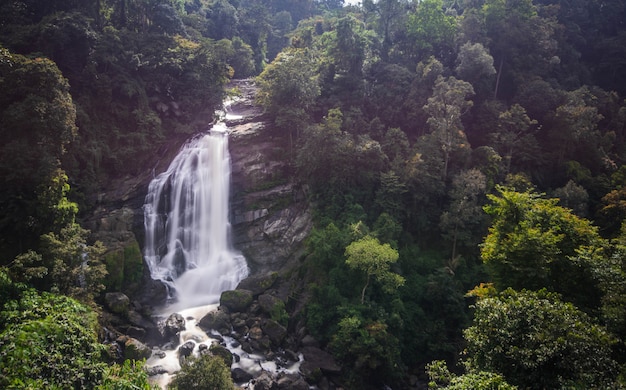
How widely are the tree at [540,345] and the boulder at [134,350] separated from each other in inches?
563

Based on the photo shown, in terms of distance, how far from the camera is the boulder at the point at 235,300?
22312mm

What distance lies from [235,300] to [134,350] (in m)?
5.90

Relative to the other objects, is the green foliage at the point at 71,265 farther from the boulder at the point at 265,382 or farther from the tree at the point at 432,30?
the tree at the point at 432,30

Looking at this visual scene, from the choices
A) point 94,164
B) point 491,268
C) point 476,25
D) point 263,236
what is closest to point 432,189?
point 491,268

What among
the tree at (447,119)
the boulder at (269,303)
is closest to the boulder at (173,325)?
the boulder at (269,303)

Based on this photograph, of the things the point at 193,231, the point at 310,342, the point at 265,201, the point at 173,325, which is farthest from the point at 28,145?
the point at 310,342

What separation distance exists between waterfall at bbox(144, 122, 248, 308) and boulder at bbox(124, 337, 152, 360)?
15.8ft

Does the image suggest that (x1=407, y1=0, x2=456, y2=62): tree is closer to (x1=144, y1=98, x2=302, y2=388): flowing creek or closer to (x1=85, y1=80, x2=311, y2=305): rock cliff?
(x1=85, y1=80, x2=311, y2=305): rock cliff

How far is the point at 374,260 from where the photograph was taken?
20.3m

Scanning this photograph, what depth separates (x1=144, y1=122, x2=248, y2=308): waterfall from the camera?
24.7 meters

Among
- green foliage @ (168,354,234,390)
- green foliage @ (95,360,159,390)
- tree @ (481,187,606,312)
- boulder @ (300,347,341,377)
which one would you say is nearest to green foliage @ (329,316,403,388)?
boulder @ (300,347,341,377)

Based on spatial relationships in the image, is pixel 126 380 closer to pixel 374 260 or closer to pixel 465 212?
pixel 374 260

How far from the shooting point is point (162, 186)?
26.6 m

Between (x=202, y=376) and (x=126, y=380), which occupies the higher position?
(x=126, y=380)
